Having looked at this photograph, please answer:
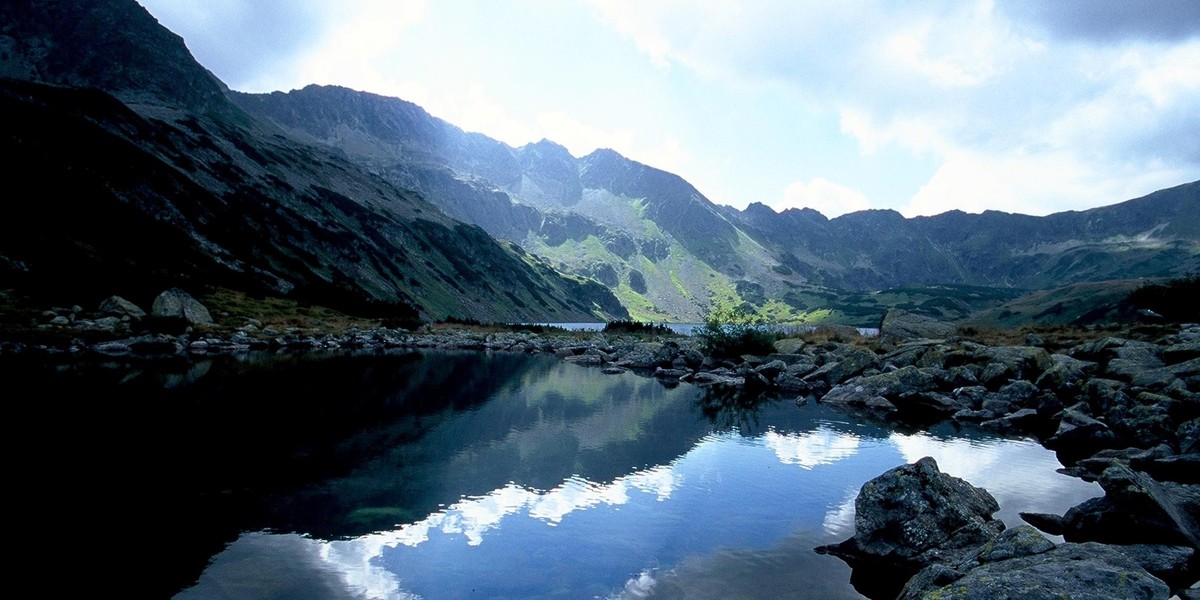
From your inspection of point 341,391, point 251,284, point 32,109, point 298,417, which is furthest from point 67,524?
point 32,109

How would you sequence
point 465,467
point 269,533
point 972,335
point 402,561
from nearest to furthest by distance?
point 402,561 < point 269,533 < point 465,467 < point 972,335

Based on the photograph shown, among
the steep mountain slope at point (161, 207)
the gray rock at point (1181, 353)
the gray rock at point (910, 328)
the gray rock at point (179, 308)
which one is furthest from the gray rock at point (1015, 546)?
the steep mountain slope at point (161, 207)

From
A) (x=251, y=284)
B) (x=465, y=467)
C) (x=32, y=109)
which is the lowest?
(x=465, y=467)

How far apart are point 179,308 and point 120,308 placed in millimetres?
4780

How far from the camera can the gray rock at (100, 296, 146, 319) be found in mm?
52500

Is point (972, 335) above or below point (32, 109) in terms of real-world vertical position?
below

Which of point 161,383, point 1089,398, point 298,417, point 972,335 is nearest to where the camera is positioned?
point 298,417

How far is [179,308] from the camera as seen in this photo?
57.0 meters

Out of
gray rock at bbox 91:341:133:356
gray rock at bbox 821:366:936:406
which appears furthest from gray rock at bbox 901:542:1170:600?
gray rock at bbox 91:341:133:356

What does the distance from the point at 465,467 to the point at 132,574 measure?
9.45m

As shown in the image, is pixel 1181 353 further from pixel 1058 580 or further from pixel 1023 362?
pixel 1058 580

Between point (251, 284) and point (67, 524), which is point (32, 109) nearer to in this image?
point (251, 284)

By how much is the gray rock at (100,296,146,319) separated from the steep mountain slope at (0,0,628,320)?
123 inches

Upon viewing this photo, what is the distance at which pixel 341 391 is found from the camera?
105 ft
